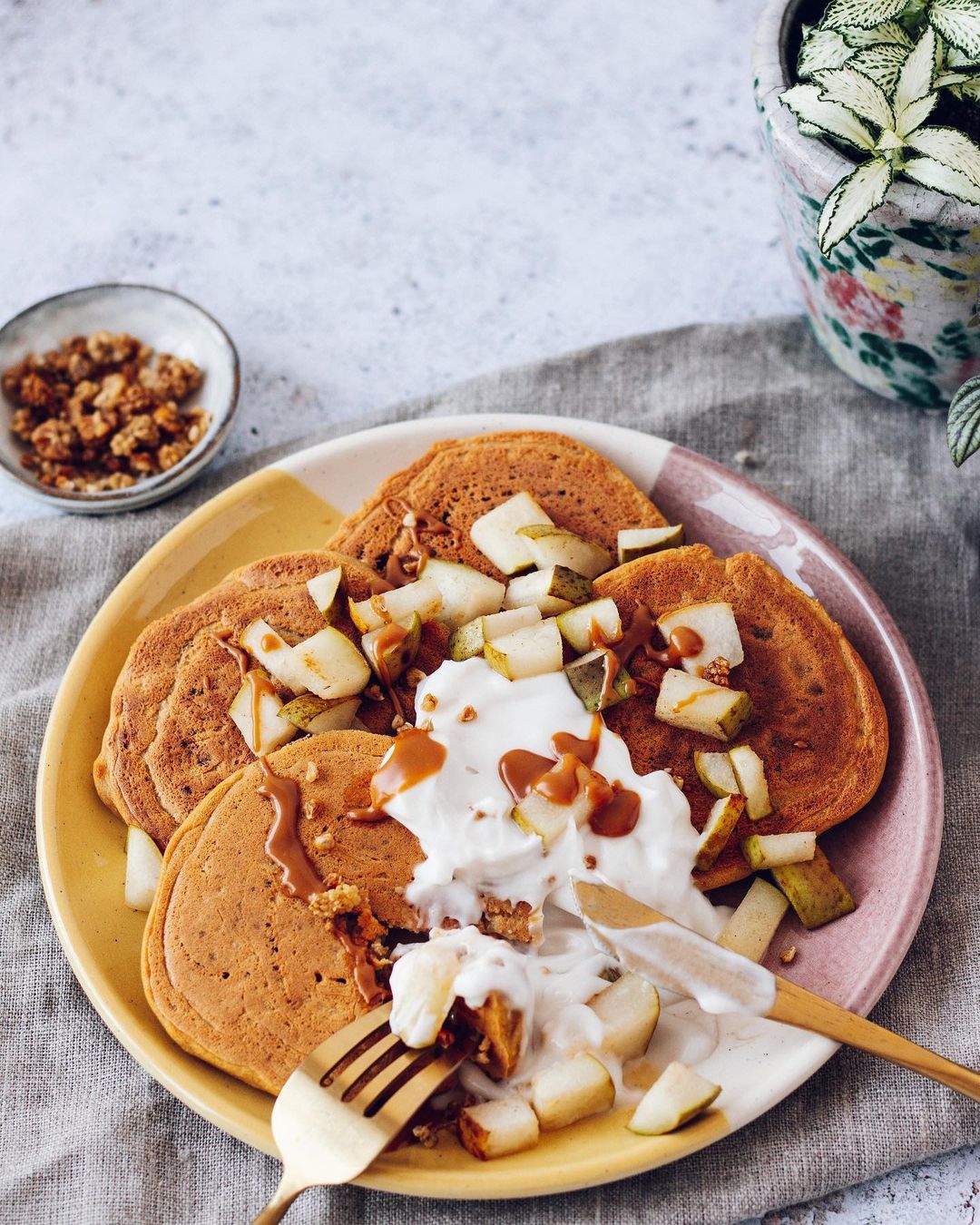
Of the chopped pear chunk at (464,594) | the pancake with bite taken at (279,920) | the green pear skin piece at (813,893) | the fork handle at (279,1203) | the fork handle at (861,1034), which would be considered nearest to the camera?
the fork handle at (279,1203)

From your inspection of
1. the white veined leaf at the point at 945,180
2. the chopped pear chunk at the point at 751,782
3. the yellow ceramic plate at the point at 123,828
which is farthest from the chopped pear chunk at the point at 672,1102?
the white veined leaf at the point at 945,180

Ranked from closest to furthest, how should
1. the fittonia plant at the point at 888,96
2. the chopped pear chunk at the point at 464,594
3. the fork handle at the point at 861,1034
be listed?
1. the fork handle at the point at 861,1034
2. the fittonia plant at the point at 888,96
3. the chopped pear chunk at the point at 464,594

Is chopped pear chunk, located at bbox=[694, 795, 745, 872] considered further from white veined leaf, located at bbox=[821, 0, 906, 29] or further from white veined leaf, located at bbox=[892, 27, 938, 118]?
white veined leaf, located at bbox=[821, 0, 906, 29]

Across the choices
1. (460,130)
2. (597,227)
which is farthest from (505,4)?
(597,227)

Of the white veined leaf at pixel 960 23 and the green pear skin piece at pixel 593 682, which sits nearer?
the white veined leaf at pixel 960 23

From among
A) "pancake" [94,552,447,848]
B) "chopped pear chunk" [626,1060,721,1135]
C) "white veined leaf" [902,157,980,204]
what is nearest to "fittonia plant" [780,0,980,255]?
"white veined leaf" [902,157,980,204]

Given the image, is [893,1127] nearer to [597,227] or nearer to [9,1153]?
[9,1153]

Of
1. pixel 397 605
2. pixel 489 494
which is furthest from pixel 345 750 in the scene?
pixel 489 494

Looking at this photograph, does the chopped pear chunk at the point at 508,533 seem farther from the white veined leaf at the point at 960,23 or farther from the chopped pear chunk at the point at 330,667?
the white veined leaf at the point at 960,23
